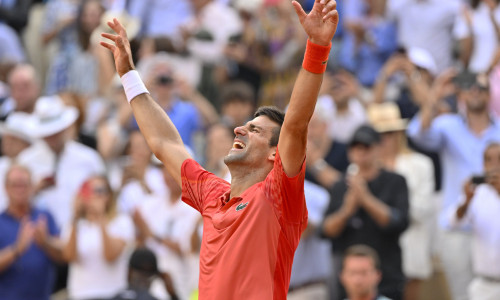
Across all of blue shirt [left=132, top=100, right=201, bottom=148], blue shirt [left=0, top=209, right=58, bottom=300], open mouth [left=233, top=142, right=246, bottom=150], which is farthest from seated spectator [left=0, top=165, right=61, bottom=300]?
open mouth [left=233, top=142, right=246, bottom=150]

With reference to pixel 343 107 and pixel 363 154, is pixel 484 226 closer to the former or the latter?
pixel 363 154

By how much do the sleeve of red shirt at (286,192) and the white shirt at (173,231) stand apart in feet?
14.4

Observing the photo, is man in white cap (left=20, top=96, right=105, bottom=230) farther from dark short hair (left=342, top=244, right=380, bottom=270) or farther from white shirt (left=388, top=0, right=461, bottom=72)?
white shirt (left=388, top=0, right=461, bottom=72)

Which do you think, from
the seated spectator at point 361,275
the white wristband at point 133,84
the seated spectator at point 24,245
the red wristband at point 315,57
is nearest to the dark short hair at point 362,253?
the seated spectator at point 361,275

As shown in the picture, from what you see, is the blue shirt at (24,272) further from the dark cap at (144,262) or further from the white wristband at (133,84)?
the white wristband at (133,84)

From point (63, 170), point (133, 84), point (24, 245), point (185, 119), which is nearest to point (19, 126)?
point (63, 170)

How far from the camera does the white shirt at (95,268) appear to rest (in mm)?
8922

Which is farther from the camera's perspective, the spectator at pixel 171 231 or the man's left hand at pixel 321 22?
the spectator at pixel 171 231

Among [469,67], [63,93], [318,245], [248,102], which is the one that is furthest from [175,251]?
[469,67]

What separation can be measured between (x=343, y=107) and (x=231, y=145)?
2165 mm

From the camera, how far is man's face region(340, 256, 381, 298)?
7.86 metres

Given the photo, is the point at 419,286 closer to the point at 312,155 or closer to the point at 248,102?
the point at 312,155

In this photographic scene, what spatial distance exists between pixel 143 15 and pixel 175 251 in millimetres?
5105

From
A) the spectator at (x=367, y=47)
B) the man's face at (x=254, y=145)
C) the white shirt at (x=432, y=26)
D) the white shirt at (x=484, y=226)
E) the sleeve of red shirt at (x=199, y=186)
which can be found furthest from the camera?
the spectator at (x=367, y=47)
